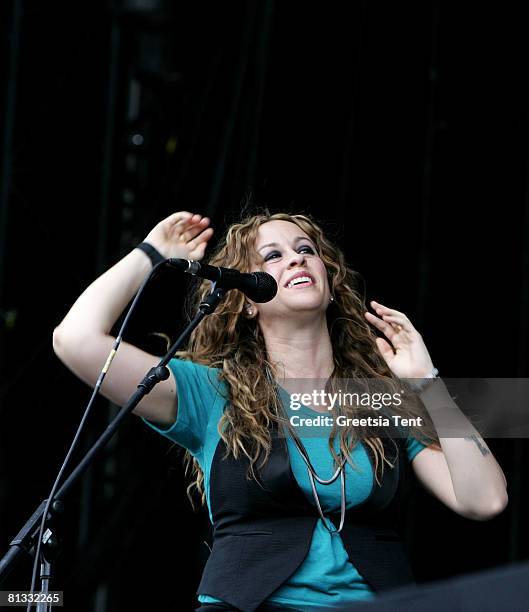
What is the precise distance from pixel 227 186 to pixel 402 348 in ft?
6.04

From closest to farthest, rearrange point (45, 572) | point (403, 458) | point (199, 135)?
point (45, 572), point (403, 458), point (199, 135)

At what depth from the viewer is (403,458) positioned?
98.7 inches

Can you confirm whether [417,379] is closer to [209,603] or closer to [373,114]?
[209,603]

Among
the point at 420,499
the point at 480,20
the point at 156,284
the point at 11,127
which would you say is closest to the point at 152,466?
the point at 156,284

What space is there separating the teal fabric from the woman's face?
246mm

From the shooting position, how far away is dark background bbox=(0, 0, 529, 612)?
13.1 ft

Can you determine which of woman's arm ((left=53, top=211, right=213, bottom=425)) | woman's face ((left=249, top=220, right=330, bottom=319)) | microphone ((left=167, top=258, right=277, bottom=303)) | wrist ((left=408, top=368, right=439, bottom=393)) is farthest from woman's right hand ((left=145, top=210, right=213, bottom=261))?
wrist ((left=408, top=368, right=439, bottom=393))

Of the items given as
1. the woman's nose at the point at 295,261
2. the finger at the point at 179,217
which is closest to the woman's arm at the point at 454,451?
the woman's nose at the point at 295,261

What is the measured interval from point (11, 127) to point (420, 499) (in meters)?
2.20

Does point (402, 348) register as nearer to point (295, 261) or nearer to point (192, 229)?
point (295, 261)

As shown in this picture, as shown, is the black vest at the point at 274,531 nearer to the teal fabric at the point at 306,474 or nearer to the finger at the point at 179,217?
the teal fabric at the point at 306,474

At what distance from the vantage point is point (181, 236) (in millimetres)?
2537

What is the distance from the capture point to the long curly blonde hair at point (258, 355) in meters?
2.45

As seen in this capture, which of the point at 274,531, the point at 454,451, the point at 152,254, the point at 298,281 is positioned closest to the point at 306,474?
the point at 274,531
